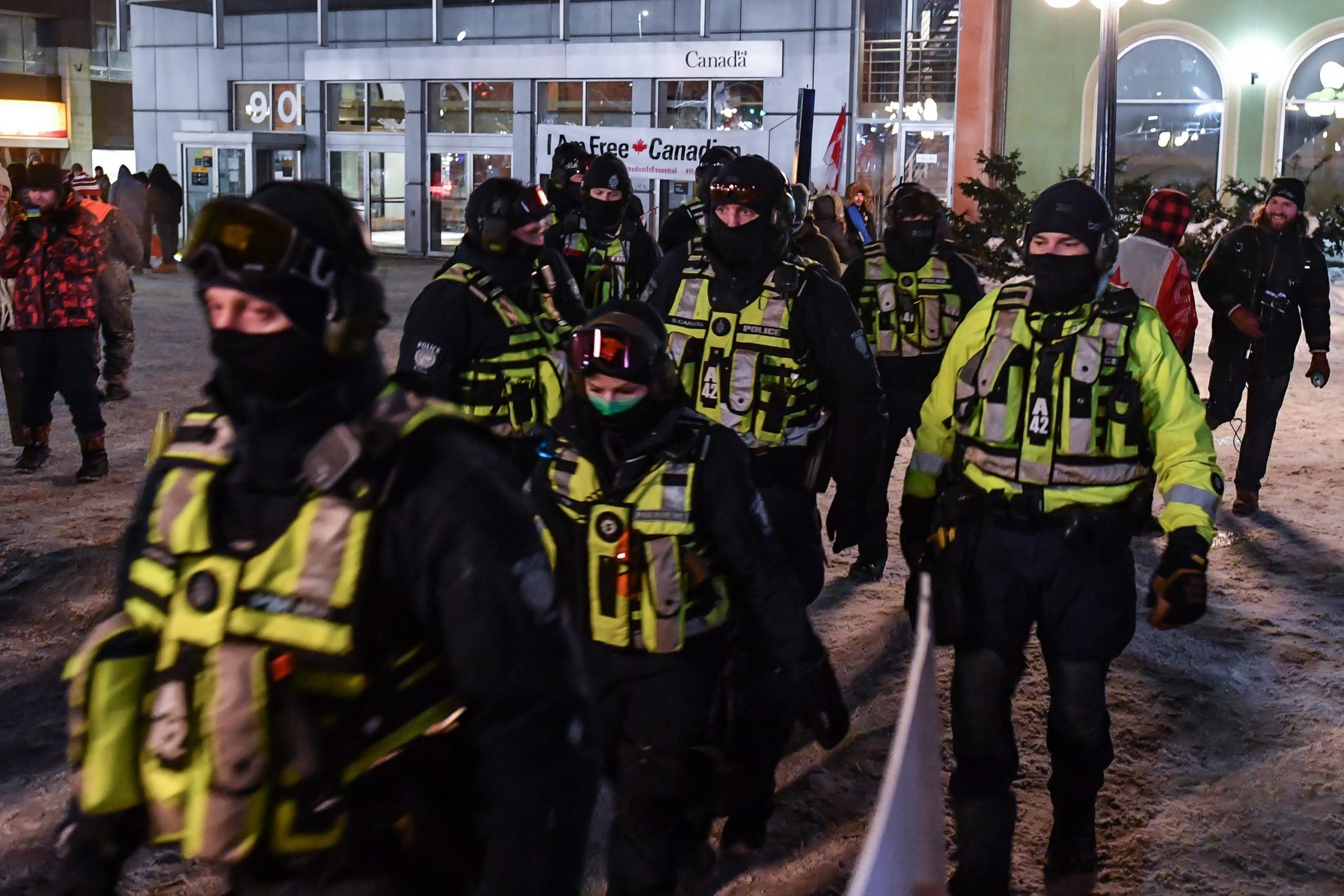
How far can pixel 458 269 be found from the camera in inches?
207

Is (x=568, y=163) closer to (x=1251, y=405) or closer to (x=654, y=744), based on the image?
(x=1251, y=405)

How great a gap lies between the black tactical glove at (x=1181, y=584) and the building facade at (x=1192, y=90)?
69.6ft

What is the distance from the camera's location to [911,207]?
6996 mm

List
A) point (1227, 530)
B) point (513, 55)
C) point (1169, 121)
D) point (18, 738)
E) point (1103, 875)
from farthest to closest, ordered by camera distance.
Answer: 1. point (513, 55)
2. point (1169, 121)
3. point (1227, 530)
4. point (18, 738)
5. point (1103, 875)

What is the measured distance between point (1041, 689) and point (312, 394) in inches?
181

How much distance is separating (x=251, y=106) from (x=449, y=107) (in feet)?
17.4

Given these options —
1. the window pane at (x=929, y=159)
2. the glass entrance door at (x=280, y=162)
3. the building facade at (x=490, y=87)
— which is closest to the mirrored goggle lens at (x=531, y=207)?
the building facade at (x=490, y=87)

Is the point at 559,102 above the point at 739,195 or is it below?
above

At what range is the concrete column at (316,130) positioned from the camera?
30109 millimetres

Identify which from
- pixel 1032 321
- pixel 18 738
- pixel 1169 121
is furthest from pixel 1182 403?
pixel 1169 121

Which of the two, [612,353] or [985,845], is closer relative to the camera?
[612,353]

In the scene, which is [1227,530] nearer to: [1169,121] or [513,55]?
[1169,121]

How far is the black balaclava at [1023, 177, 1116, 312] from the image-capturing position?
3928 millimetres

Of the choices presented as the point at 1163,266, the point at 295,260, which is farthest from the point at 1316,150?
the point at 295,260
